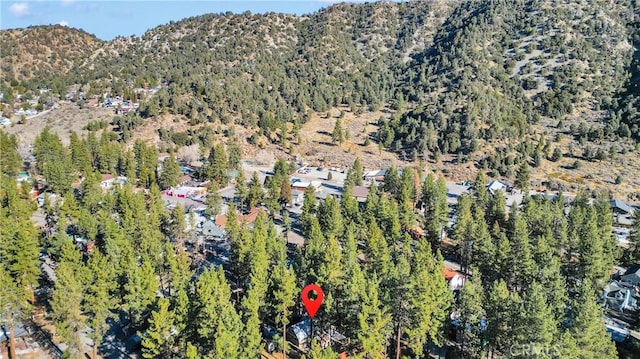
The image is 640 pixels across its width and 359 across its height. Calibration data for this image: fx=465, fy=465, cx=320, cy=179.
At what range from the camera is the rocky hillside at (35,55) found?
17238cm

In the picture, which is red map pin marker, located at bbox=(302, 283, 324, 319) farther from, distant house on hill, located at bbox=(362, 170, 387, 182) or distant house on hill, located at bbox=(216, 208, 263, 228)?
distant house on hill, located at bbox=(362, 170, 387, 182)

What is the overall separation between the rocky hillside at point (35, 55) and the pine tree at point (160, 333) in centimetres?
16717

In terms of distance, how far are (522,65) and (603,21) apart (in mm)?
35480

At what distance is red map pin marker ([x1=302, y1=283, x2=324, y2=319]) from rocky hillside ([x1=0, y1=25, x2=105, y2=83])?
545 ft

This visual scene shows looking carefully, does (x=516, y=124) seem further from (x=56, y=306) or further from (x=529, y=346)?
(x=56, y=306)

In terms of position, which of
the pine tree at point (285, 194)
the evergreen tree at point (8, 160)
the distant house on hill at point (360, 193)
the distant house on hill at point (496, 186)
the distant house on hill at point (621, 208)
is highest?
the evergreen tree at point (8, 160)

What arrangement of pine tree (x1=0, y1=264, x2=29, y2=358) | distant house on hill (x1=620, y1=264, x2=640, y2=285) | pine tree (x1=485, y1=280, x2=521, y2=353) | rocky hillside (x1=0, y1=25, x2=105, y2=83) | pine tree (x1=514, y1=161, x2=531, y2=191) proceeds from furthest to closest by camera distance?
rocky hillside (x1=0, y1=25, x2=105, y2=83) < pine tree (x1=514, y1=161, x2=531, y2=191) < distant house on hill (x1=620, y1=264, x2=640, y2=285) < pine tree (x1=0, y1=264, x2=29, y2=358) < pine tree (x1=485, y1=280, x2=521, y2=353)

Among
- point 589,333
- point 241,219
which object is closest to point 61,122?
point 241,219

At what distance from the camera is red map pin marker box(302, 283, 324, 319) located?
118 feet

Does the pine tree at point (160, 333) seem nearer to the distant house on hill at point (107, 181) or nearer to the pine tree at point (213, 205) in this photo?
the pine tree at point (213, 205)

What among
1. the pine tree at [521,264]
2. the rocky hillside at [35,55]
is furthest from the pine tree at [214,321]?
the rocky hillside at [35,55]

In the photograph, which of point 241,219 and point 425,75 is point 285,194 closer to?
point 241,219

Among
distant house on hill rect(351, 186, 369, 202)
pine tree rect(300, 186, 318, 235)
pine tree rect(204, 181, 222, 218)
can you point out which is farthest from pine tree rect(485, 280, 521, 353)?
distant house on hill rect(351, 186, 369, 202)

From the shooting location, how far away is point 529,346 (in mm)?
29734
